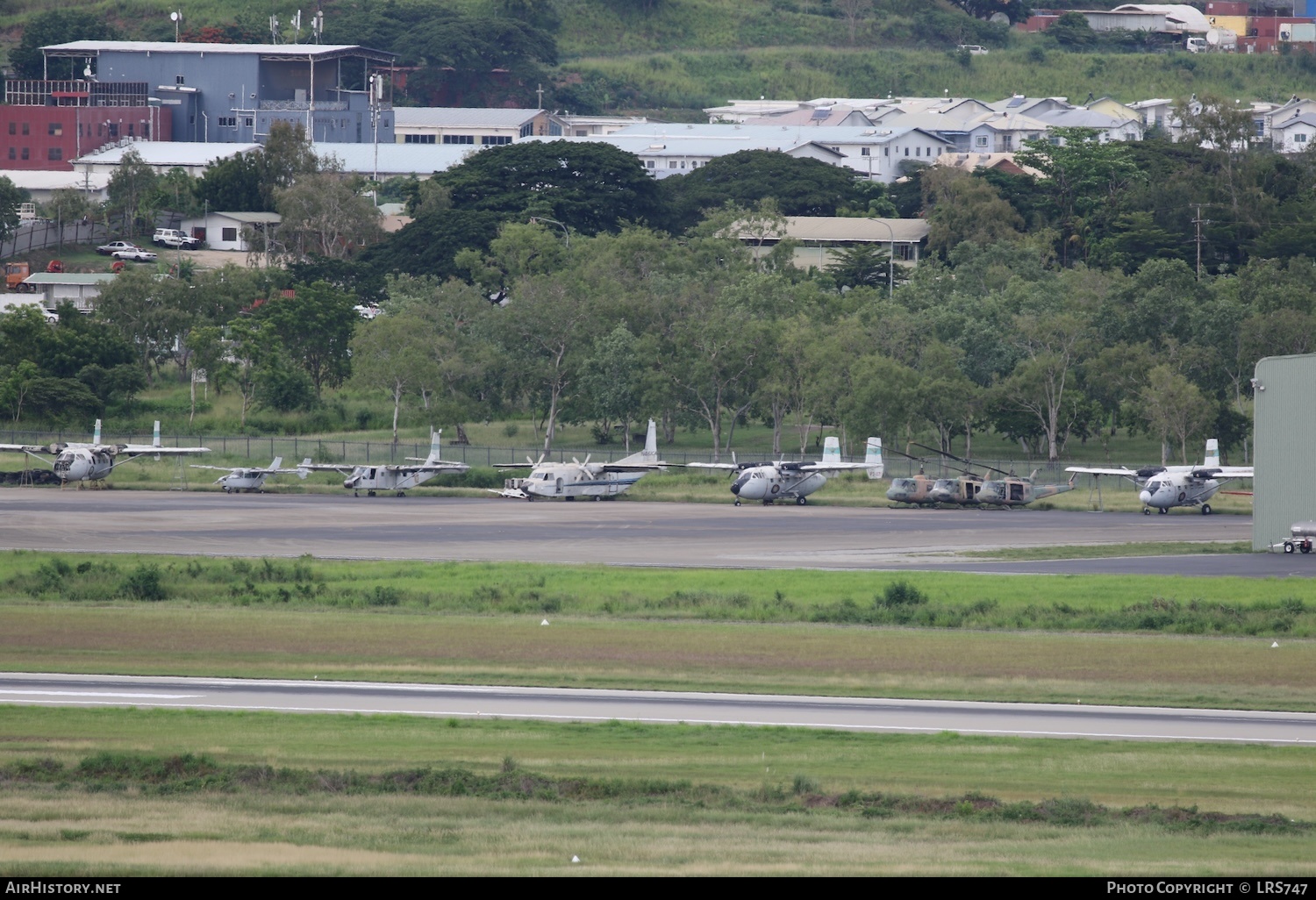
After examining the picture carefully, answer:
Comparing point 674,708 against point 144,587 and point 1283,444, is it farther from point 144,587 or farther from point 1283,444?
point 1283,444

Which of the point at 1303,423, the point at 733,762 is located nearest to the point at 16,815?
the point at 733,762

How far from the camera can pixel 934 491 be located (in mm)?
67938

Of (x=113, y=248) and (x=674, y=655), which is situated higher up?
(x=113, y=248)

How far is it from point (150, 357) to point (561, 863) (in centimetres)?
9107

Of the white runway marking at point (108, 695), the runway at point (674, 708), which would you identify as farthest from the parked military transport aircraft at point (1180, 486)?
the white runway marking at point (108, 695)

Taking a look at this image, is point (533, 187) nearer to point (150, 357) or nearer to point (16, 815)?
point (150, 357)

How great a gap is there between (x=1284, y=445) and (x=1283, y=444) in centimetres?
4

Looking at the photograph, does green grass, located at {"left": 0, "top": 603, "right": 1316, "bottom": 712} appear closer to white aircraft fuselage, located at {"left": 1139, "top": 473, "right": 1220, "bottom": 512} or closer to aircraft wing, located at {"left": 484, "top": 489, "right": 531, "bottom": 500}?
white aircraft fuselage, located at {"left": 1139, "top": 473, "right": 1220, "bottom": 512}

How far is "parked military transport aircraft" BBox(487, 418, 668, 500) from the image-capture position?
229 feet

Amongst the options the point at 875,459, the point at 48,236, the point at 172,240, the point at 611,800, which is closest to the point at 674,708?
the point at 611,800

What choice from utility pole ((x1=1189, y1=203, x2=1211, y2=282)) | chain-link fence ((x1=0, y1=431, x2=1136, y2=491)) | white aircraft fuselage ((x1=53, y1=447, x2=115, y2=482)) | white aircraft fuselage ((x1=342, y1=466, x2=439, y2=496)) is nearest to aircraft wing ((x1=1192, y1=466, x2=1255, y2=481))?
chain-link fence ((x1=0, y1=431, x2=1136, y2=491))

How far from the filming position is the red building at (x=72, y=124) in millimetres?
164875

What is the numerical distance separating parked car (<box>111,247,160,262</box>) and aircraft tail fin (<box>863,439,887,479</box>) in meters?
76.0

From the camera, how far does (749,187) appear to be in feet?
454
